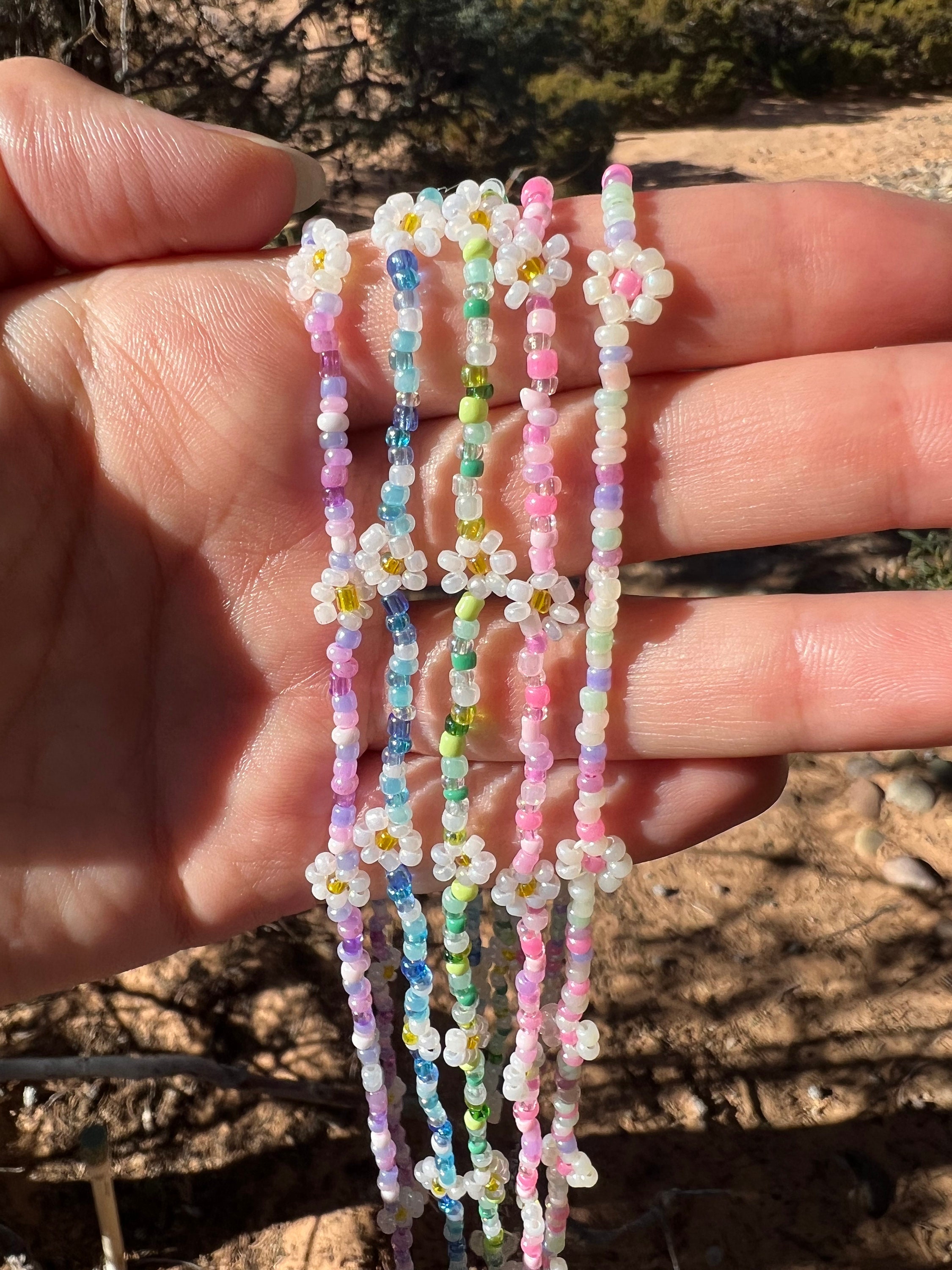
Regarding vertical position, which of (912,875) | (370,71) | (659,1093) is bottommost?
(659,1093)

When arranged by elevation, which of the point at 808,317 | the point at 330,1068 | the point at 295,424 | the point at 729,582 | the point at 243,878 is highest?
the point at 808,317

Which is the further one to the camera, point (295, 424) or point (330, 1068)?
point (330, 1068)

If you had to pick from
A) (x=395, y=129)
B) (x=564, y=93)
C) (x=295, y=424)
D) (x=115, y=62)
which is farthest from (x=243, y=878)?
(x=564, y=93)

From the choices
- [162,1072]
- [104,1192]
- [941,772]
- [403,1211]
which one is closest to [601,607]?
[403,1211]

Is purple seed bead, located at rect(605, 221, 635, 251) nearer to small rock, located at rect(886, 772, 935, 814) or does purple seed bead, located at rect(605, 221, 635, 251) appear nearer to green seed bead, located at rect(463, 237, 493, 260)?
green seed bead, located at rect(463, 237, 493, 260)

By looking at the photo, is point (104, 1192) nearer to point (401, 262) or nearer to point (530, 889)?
point (530, 889)

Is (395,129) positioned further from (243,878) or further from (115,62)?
(243,878)

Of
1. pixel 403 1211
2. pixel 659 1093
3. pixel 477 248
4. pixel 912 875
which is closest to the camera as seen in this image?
pixel 477 248
